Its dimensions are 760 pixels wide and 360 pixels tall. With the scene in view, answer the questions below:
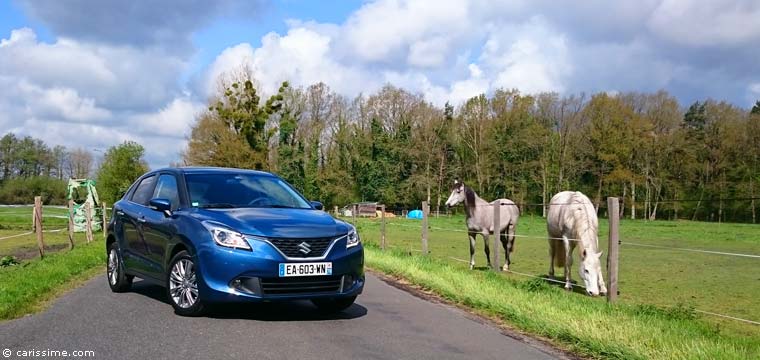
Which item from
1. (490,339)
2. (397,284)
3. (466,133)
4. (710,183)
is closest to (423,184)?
(466,133)

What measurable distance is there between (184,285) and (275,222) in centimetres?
122

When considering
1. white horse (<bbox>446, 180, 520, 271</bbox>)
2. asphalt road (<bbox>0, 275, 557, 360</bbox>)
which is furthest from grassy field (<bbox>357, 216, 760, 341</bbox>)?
asphalt road (<bbox>0, 275, 557, 360</bbox>)

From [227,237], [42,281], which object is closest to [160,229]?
[227,237]

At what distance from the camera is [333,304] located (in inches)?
310

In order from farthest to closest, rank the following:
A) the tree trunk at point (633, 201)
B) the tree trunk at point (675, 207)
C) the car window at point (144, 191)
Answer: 1. the tree trunk at point (633, 201)
2. the tree trunk at point (675, 207)
3. the car window at point (144, 191)

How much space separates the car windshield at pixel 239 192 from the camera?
8.01 metres

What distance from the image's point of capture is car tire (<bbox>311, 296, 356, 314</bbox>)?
7.77m

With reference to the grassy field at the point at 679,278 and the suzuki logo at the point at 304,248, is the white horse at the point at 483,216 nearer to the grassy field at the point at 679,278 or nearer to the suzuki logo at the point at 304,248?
the grassy field at the point at 679,278

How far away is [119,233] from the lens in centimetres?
938

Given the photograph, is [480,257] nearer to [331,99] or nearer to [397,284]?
[397,284]

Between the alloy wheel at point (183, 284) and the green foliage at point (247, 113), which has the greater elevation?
the green foliage at point (247, 113)

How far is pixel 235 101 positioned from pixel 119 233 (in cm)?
4703

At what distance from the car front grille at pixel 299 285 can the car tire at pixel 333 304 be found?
58 centimetres

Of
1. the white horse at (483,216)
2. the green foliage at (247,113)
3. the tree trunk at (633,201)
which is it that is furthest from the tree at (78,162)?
the white horse at (483,216)
